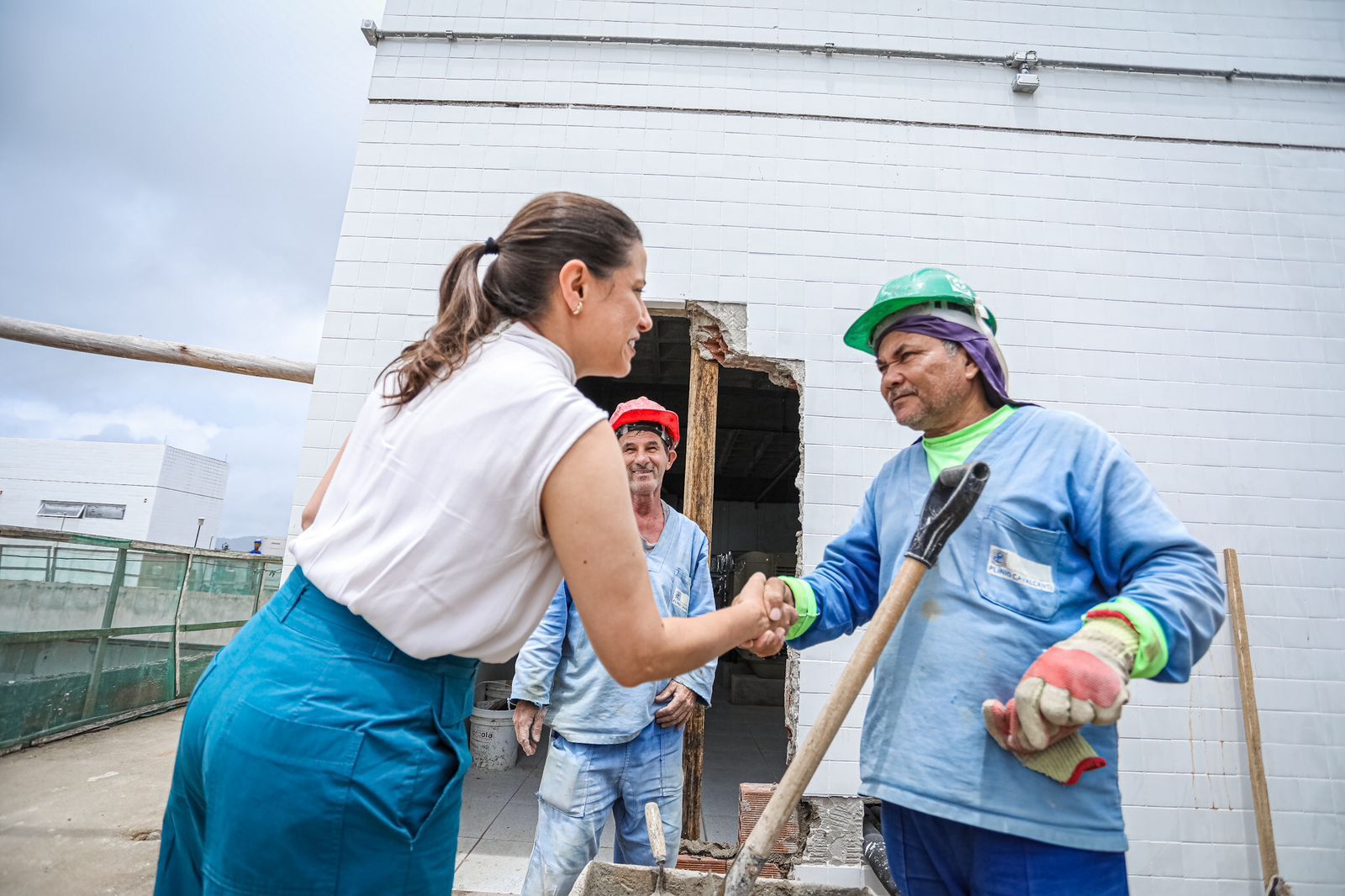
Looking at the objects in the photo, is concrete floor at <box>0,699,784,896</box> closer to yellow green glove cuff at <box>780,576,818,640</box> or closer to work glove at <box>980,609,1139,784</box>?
yellow green glove cuff at <box>780,576,818,640</box>

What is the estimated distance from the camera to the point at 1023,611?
141cm

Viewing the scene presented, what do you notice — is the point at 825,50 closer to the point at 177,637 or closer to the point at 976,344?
the point at 976,344

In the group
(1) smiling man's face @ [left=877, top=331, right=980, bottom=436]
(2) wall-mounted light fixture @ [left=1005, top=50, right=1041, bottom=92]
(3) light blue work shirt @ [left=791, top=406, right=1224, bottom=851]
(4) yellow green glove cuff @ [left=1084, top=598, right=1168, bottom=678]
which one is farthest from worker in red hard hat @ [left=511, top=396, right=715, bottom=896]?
(2) wall-mounted light fixture @ [left=1005, top=50, right=1041, bottom=92]

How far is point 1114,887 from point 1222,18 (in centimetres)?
550

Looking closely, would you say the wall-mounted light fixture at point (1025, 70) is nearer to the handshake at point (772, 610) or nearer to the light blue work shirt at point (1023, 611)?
the light blue work shirt at point (1023, 611)

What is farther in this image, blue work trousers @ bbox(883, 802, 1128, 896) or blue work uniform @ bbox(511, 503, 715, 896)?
blue work uniform @ bbox(511, 503, 715, 896)

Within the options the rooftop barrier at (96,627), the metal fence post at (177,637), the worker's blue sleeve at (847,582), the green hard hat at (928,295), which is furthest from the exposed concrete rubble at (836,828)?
the metal fence post at (177,637)

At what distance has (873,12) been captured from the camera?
4250mm

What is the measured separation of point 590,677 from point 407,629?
1.72 metres

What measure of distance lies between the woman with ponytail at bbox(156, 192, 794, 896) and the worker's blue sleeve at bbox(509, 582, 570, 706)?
1538mm

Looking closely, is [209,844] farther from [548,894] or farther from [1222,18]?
[1222,18]

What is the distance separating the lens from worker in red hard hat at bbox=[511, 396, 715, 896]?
246 cm

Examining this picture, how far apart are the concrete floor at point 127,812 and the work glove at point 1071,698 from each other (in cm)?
298

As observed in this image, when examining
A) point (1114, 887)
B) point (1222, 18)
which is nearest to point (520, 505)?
point (1114, 887)
